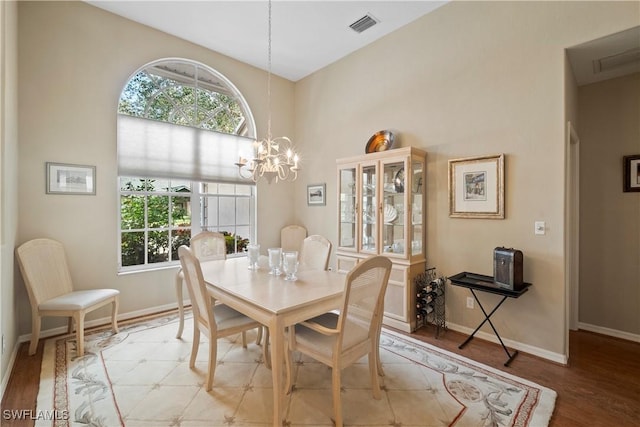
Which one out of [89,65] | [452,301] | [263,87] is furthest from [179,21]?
Answer: [452,301]

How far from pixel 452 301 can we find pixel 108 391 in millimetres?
3197

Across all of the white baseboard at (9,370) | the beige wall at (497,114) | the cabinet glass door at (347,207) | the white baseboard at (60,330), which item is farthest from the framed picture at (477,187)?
the white baseboard at (9,370)

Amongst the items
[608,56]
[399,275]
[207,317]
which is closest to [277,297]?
[207,317]

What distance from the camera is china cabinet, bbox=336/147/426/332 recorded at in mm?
3146

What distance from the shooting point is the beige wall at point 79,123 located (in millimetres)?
2832

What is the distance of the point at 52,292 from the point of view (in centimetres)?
279

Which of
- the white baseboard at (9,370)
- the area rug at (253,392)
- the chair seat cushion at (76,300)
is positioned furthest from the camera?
the chair seat cushion at (76,300)

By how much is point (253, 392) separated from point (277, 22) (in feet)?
12.7

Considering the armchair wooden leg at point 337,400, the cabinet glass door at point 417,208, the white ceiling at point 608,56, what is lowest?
the armchair wooden leg at point 337,400

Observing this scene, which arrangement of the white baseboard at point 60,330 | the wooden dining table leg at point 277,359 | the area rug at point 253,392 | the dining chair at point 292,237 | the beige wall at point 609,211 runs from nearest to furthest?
the wooden dining table leg at point 277,359 → the area rug at point 253,392 → the white baseboard at point 60,330 → the beige wall at point 609,211 → the dining chair at point 292,237

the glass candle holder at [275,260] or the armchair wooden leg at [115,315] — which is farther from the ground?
the glass candle holder at [275,260]

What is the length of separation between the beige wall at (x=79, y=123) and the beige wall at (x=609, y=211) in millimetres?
5012

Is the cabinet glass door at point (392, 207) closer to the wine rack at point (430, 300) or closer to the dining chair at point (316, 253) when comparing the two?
the wine rack at point (430, 300)

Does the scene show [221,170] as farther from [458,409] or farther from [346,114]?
[458,409]
